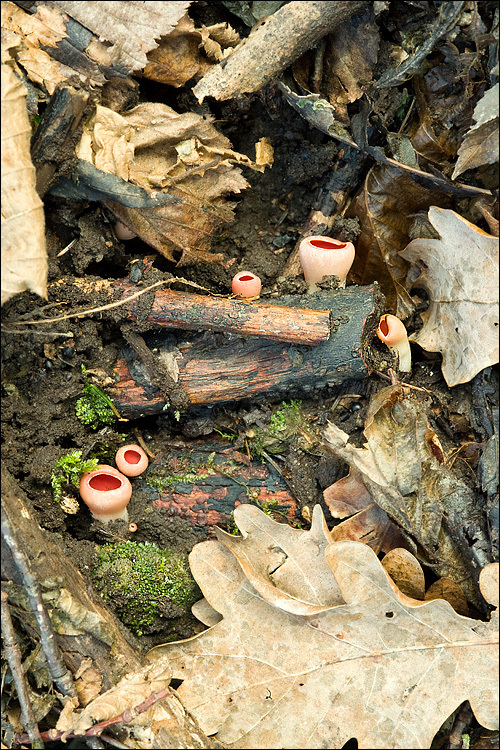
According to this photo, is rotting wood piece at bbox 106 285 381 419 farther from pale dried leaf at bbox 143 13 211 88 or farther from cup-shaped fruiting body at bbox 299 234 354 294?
pale dried leaf at bbox 143 13 211 88

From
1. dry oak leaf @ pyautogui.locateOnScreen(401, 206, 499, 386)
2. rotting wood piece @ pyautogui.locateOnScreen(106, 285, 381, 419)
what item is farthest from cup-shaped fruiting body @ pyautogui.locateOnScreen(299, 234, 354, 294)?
dry oak leaf @ pyautogui.locateOnScreen(401, 206, 499, 386)

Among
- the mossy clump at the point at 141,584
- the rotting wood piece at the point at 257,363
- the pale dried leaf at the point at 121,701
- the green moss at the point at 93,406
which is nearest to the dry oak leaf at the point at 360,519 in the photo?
the rotting wood piece at the point at 257,363

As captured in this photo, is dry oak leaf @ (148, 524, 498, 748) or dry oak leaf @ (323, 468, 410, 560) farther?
dry oak leaf @ (323, 468, 410, 560)

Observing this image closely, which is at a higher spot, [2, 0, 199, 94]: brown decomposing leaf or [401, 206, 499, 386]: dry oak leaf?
[2, 0, 199, 94]: brown decomposing leaf

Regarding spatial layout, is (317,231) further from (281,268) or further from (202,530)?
(202,530)

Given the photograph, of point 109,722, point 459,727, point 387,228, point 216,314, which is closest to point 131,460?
point 216,314
